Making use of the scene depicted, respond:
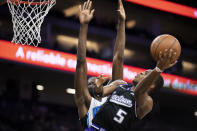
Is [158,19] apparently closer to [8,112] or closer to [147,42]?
[147,42]

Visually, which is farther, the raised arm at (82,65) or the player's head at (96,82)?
the player's head at (96,82)

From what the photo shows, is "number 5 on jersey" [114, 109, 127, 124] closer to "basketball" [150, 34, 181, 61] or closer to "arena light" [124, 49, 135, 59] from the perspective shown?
"basketball" [150, 34, 181, 61]

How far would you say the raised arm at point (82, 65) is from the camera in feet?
10.8

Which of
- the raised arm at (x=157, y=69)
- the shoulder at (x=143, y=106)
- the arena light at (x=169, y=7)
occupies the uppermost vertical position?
the arena light at (x=169, y=7)

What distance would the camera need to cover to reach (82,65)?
3.38 m

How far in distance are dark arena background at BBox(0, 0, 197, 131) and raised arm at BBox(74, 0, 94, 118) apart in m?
4.51

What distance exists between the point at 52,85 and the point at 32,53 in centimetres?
476

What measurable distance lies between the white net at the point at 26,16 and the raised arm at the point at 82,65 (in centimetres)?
162

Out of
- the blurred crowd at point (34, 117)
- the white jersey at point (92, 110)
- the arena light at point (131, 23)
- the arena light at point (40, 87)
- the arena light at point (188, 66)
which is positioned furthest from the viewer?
the arena light at point (188, 66)

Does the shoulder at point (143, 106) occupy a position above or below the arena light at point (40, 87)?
above

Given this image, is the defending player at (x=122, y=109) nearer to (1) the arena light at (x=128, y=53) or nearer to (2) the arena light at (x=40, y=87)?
(2) the arena light at (x=40, y=87)

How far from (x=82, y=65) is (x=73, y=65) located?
20.0 feet

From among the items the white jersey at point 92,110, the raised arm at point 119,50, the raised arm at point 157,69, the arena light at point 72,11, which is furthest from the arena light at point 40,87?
the raised arm at point 157,69

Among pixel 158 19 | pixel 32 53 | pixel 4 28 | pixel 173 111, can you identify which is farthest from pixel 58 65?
pixel 173 111
